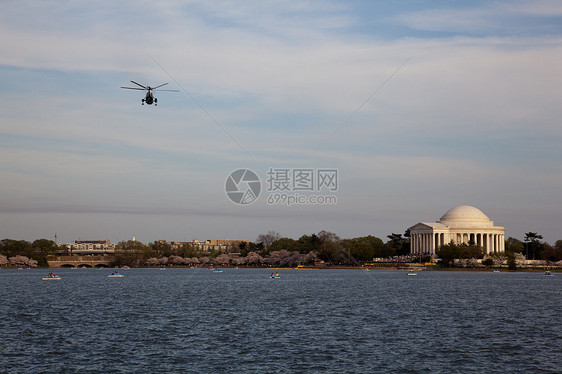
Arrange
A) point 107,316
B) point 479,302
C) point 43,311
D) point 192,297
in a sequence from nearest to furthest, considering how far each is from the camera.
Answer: point 107,316, point 43,311, point 479,302, point 192,297

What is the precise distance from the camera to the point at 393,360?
44.6m

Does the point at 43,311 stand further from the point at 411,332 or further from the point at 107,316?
the point at 411,332

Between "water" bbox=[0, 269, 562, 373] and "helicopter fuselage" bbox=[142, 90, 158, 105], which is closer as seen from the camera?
"water" bbox=[0, 269, 562, 373]

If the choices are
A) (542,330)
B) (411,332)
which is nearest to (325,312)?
(411,332)

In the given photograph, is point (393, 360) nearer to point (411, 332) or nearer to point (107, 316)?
point (411, 332)

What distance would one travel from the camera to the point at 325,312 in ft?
248

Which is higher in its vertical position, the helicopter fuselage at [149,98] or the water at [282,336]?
the helicopter fuselage at [149,98]

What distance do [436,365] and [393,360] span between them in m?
2.97

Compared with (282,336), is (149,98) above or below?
above

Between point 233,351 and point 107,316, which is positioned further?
point 107,316

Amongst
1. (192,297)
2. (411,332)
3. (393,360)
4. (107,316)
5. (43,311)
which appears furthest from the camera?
(192,297)

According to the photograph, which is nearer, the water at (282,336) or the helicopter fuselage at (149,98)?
the water at (282,336)

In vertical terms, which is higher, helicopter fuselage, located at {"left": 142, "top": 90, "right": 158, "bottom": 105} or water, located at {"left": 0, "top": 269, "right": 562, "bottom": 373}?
helicopter fuselage, located at {"left": 142, "top": 90, "right": 158, "bottom": 105}

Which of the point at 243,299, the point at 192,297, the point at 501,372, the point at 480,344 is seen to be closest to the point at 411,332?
the point at 480,344
